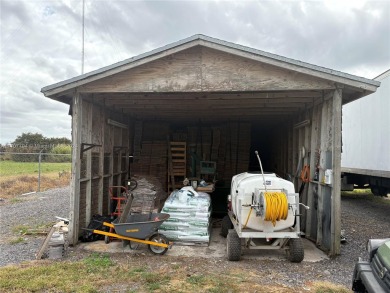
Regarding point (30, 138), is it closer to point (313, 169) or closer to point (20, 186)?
point (20, 186)

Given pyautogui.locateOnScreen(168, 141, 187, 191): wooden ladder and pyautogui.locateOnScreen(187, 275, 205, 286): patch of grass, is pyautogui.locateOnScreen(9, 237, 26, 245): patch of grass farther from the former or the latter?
pyautogui.locateOnScreen(168, 141, 187, 191): wooden ladder

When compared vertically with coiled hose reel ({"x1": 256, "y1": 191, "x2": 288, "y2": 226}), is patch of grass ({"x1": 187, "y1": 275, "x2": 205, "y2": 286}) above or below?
below

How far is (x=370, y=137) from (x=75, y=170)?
7.64 metres

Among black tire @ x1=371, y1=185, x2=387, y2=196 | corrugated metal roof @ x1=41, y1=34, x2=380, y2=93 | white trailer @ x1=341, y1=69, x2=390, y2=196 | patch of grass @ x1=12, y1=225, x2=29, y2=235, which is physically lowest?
patch of grass @ x1=12, y1=225, x2=29, y2=235

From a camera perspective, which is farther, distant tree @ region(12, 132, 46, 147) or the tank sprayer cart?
distant tree @ region(12, 132, 46, 147)

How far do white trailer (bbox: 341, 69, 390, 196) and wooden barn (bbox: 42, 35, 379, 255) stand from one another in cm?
202

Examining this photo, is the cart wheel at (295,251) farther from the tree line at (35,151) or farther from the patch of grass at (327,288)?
the tree line at (35,151)

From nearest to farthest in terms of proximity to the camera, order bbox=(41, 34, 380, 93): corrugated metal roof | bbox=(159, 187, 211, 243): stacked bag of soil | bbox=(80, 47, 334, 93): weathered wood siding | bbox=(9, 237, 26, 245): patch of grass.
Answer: bbox=(41, 34, 380, 93): corrugated metal roof
bbox=(80, 47, 334, 93): weathered wood siding
bbox=(159, 187, 211, 243): stacked bag of soil
bbox=(9, 237, 26, 245): patch of grass

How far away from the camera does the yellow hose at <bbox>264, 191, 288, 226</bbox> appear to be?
4785 millimetres

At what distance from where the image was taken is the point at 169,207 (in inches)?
256

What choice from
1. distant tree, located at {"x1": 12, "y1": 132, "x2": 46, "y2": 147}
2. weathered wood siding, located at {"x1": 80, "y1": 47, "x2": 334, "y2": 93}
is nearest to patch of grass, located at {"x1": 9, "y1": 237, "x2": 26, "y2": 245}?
weathered wood siding, located at {"x1": 80, "y1": 47, "x2": 334, "y2": 93}

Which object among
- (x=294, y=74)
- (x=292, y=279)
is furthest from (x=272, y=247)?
(x=294, y=74)

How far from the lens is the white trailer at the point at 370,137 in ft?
26.0

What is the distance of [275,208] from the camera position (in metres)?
4.79
